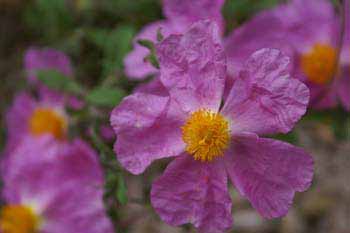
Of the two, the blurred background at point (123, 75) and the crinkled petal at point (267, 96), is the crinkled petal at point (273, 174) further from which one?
the blurred background at point (123, 75)

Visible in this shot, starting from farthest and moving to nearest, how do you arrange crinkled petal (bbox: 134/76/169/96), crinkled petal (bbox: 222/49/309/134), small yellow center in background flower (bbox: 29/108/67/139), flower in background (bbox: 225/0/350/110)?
1. small yellow center in background flower (bbox: 29/108/67/139)
2. flower in background (bbox: 225/0/350/110)
3. crinkled petal (bbox: 134/76/169/96)
4. crinkled petal (bbox: 222/49/309/134)

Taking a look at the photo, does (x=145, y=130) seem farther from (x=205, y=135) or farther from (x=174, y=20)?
(x=174, y=20)

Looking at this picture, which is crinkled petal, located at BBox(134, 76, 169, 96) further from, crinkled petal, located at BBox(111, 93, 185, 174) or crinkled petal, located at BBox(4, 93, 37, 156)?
crinkled petal, located at BBox(4, 93, 37, 156)

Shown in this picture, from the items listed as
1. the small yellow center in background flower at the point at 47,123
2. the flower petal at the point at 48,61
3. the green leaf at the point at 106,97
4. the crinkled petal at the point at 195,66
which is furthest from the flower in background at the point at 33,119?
the crinkled petal at the point at 195,66

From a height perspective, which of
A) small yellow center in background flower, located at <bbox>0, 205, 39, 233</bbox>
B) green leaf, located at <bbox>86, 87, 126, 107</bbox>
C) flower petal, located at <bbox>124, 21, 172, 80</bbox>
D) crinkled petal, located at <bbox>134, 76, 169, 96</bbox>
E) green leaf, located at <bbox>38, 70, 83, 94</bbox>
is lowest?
small yellow center in background flower, located at <bbox>0, 205, 39, 233</bbox>

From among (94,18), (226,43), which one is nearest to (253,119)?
(226,43)

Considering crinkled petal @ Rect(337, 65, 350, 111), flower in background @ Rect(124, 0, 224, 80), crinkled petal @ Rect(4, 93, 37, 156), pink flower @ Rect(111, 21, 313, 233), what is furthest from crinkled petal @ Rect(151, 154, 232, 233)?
crinkled petal @ Rect(4, 93, 37, 156)

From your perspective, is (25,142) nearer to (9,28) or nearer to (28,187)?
(28,187)
